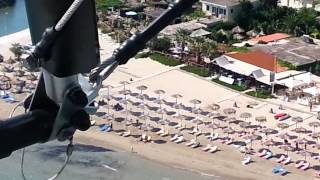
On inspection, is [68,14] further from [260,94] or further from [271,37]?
[271,37]

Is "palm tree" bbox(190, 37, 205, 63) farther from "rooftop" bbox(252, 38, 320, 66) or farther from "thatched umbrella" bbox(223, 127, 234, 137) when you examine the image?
"thatched umbrella" bbox(223, 127, 234, 137)

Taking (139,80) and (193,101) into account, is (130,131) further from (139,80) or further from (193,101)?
(139,80)

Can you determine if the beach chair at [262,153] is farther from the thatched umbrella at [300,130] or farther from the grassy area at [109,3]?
the grassy area at [109,3]

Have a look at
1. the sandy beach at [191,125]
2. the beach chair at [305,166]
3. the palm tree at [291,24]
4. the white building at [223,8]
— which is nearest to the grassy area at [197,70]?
the sandy beach at [191,125]

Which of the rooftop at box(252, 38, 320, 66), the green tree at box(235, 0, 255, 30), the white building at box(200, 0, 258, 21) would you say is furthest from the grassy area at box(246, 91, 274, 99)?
the white building at box(200, 0, 258, 21)

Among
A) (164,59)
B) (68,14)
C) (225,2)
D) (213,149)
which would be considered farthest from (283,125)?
(68,14)

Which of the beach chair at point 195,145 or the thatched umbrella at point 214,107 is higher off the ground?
the thatched umbrella at point 214,107

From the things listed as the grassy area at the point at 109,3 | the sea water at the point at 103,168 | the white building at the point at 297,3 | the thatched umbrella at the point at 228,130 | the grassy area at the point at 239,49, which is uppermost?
the white building at the point at 297,3
